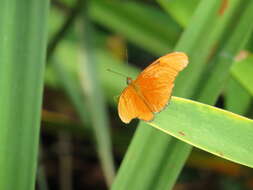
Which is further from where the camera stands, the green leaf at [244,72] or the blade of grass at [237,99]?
the blade of grass at [237,99]

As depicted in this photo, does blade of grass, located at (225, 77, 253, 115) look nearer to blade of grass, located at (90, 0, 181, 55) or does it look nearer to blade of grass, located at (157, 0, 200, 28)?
blade of grass, located at (157, 0, 200, 28)

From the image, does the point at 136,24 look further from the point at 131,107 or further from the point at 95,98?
the point at 131,107

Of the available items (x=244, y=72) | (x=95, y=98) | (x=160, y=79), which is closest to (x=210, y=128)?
(x=160, y=79)

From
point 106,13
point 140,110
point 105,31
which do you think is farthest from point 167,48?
point 140,110

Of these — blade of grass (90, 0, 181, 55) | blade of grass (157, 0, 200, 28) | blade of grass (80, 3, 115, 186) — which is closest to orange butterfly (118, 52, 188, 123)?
blade of grass (157, 0, 200, 28)

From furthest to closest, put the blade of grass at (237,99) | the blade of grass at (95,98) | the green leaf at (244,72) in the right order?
the blade of grass at (95,98) → the blade of grass at (237,99) → the green leaf at (244,72)

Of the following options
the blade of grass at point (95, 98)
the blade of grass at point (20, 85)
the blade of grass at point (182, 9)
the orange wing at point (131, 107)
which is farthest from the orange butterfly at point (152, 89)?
the blade of grass at point (95, 98)

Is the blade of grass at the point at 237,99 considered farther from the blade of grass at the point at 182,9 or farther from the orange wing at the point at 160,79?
the orange wing at the point at 160,79
